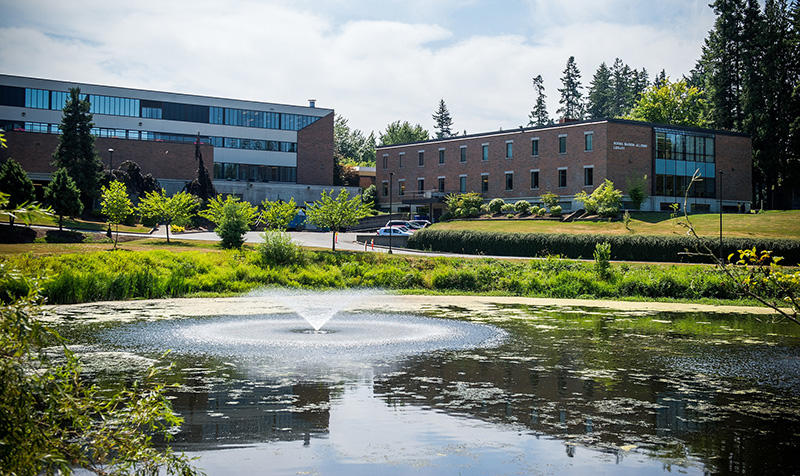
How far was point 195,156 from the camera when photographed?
279 feet

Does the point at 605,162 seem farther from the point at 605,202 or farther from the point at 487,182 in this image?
the point at 487,182

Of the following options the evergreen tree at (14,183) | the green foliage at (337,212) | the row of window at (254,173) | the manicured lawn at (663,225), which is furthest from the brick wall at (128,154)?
the green foliage at (337,212)

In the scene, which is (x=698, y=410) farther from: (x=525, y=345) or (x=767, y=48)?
(x=767, y=48)

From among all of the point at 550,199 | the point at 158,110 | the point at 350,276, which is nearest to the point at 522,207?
the point at 550,199

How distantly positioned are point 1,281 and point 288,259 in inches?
1287

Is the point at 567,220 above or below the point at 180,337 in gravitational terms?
above

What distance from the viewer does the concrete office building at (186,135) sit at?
268ft

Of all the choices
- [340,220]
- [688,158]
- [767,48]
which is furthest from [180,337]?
[767,48]

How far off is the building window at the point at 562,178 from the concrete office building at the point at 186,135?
3701 cm

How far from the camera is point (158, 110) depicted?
9081 cm

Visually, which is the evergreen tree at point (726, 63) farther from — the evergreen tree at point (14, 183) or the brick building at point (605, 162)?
the evergreen tree at point (14, 183)

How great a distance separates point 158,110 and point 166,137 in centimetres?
372

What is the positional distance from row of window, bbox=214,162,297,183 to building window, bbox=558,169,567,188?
135 feet

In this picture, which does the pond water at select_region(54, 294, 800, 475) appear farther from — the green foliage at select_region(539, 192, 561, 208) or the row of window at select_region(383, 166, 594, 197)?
the row of window at select_region(383, 166, 594, 197)
